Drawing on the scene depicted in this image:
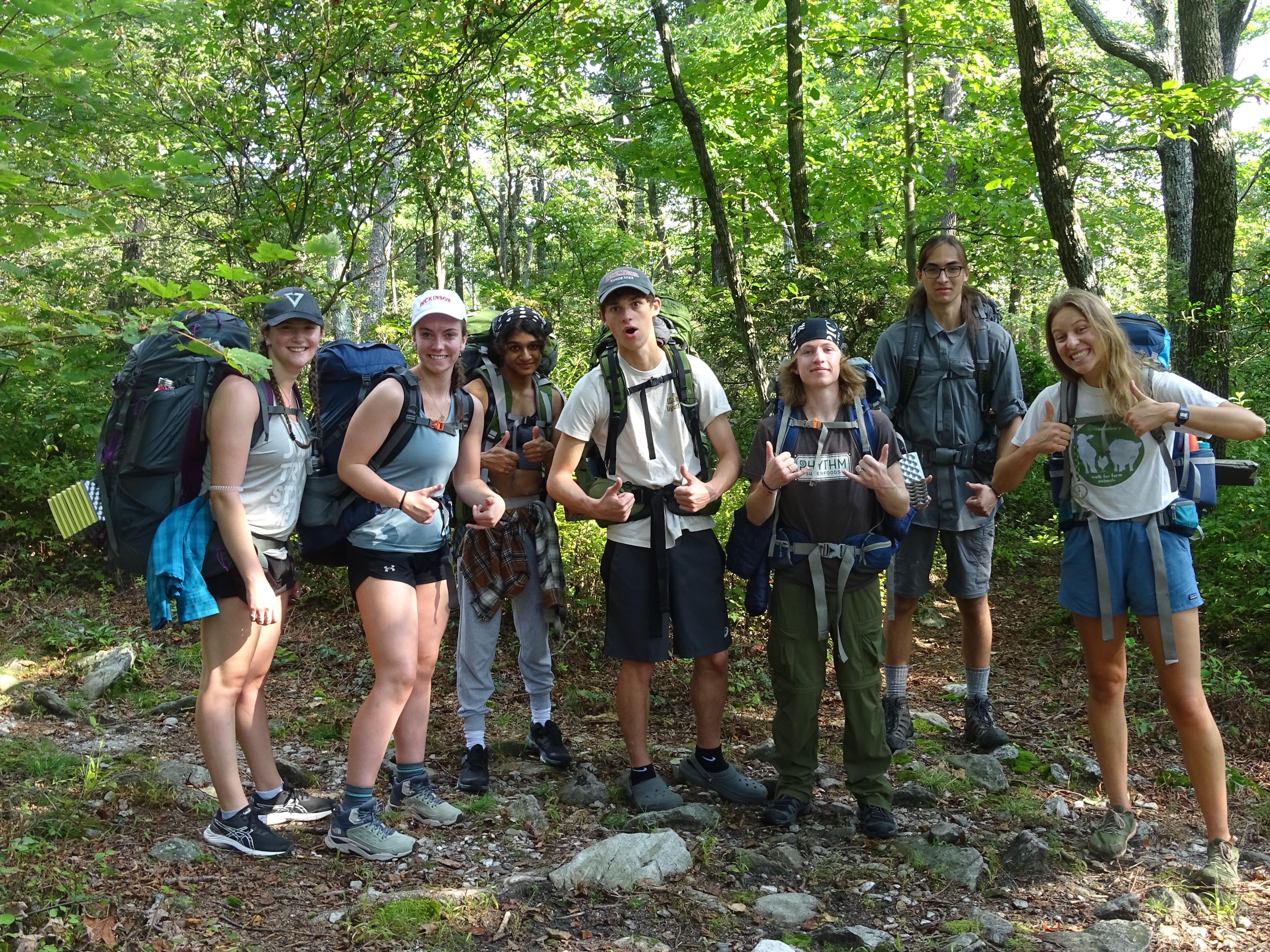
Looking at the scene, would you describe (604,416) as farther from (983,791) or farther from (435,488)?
(983,791)

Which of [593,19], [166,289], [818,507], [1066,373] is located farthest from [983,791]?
[593,19]

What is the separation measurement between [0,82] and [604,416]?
2.88 m

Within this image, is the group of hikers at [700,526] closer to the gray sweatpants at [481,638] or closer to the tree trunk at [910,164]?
the gray sweatpants at [481,638]

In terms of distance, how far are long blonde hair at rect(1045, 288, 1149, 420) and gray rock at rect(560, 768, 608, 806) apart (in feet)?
9.79

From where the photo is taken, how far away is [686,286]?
14211 mm

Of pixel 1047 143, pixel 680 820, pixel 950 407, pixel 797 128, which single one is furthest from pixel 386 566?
pixel 797 128

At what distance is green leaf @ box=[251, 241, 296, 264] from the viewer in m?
2.69

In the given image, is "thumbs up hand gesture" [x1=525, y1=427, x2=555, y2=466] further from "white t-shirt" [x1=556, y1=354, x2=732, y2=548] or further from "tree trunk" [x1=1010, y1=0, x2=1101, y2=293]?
"tree trunk" [x1=1010, y1=0, x2=1101, y2=293]

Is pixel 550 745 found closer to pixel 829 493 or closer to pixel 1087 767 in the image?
pixel 829 493

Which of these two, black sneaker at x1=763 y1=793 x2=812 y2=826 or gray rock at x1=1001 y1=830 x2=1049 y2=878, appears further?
black sneaker at x1=763 y1=793 x2=812 y2=826

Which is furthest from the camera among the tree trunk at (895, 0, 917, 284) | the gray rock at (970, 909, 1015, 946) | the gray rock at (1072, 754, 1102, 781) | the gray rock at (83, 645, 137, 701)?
the tree trunk at (895, 0, 917, 284)

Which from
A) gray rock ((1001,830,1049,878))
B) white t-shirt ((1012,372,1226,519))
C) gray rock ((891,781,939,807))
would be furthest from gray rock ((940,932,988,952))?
white t-shirt ((1012,372,1226,519))

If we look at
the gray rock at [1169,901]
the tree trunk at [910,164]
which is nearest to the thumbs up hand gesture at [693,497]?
the gray rock at [1169,901]

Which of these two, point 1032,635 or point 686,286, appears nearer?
point 1032,635
